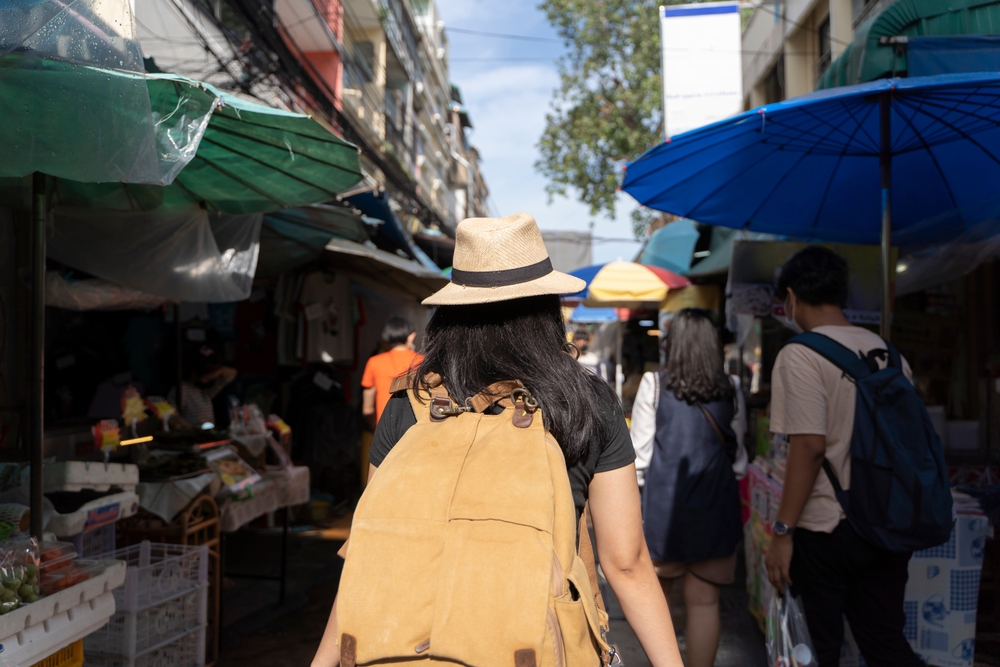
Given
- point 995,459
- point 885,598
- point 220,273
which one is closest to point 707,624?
point 885,598

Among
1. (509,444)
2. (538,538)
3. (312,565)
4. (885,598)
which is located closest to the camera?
(538,538)

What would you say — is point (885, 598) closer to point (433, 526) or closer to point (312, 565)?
point (433, 526)

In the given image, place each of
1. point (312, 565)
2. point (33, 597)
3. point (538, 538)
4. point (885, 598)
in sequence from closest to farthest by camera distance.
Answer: point (538, 538) → point (33, 597) → point (885, 598) → point (312, 565)

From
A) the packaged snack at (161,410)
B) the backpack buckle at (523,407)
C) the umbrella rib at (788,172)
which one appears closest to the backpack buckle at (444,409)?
the backpack buckle at (523,407)

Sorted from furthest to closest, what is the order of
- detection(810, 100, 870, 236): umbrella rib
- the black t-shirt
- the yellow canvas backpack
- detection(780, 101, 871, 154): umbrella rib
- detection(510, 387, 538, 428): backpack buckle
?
1. detection(810, 100, 870, 236): umbrella rib
2. detection(780, 101, 871, 154): umbrella rib
3. the black t-shirt
4. detection(510, 387, 538, 428): backpack buckle
5. the yellow canvas backpack

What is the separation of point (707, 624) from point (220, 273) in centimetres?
353

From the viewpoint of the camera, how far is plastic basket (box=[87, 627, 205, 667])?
3.27 metres

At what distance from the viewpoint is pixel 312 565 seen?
20.0 feet

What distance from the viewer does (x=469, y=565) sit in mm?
1271

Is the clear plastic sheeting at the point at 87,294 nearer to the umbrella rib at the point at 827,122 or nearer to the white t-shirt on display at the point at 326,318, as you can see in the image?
the white t-shirt on display at the point at 326,318

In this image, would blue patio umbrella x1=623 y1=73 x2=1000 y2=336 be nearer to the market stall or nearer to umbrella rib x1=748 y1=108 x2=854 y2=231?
umbrella rib x1=748 y1=108 x2=854 y2=231

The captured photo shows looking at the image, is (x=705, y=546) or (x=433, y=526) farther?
(x=705, y=546)

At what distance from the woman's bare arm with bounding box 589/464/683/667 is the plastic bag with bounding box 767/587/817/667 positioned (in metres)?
1.29

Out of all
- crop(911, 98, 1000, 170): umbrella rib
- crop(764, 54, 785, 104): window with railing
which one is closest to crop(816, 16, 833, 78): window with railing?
crop(764, 54, 785, 104): window with railing
